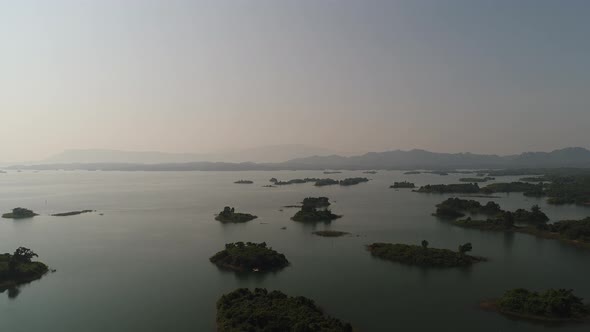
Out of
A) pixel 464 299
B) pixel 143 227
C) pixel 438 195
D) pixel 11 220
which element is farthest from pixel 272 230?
pixel 438 195

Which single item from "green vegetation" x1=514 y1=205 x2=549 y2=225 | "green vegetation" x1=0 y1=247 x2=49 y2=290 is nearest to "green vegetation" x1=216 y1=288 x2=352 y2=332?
"green vegetation" x1=0 y1=247 x2=49 y2=290

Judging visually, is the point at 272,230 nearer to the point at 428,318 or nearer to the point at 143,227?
the point at 143,227

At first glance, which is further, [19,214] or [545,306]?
[19,214]

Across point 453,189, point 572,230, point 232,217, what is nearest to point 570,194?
point 453,189

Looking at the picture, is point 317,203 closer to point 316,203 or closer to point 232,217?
point 316,203

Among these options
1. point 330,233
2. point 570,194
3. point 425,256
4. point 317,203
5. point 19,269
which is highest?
point 570,194

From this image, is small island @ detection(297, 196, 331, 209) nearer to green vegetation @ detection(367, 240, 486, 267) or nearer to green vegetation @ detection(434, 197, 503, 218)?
green vegetation @ detection(434, 197, 503, 218)

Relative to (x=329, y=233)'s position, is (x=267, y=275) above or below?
below
